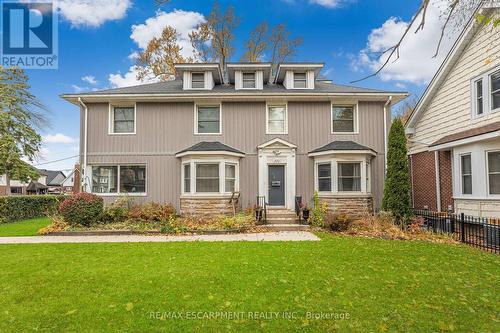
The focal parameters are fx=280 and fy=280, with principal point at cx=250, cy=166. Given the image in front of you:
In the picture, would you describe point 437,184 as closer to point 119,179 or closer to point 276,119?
point 276,119

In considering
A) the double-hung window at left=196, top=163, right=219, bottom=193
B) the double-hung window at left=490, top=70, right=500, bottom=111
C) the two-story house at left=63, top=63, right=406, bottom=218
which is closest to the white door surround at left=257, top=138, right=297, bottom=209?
the two-story house at left=63, top=63, right=406, bottom=218

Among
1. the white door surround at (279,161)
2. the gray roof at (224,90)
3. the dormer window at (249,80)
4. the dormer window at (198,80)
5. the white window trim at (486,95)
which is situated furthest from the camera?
the dormer window at (249,80)

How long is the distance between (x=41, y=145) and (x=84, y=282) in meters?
24.6

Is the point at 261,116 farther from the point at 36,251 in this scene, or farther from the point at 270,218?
the point at 36,251

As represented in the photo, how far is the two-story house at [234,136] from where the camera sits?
12.4 m

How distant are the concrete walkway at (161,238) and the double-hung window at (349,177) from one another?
3.29 meters

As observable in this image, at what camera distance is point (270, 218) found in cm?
1144

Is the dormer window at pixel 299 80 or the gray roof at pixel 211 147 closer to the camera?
the gray roof at pixel 211 147

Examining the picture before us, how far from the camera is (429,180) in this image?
12.4 metres

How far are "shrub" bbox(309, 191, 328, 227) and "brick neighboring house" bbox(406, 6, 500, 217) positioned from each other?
483cm

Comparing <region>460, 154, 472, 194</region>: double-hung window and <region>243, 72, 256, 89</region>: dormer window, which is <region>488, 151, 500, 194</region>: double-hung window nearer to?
<region>460, 154, 472, 194</region>: double-hung window

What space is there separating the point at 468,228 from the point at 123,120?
46.5ft

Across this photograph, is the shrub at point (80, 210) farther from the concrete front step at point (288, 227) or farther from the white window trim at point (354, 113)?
the white window trim at point (354, 113)

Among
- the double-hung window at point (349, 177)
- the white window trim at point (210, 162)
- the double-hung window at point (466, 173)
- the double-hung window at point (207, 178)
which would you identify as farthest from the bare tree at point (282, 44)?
the double-hung window at point (466, 173)
